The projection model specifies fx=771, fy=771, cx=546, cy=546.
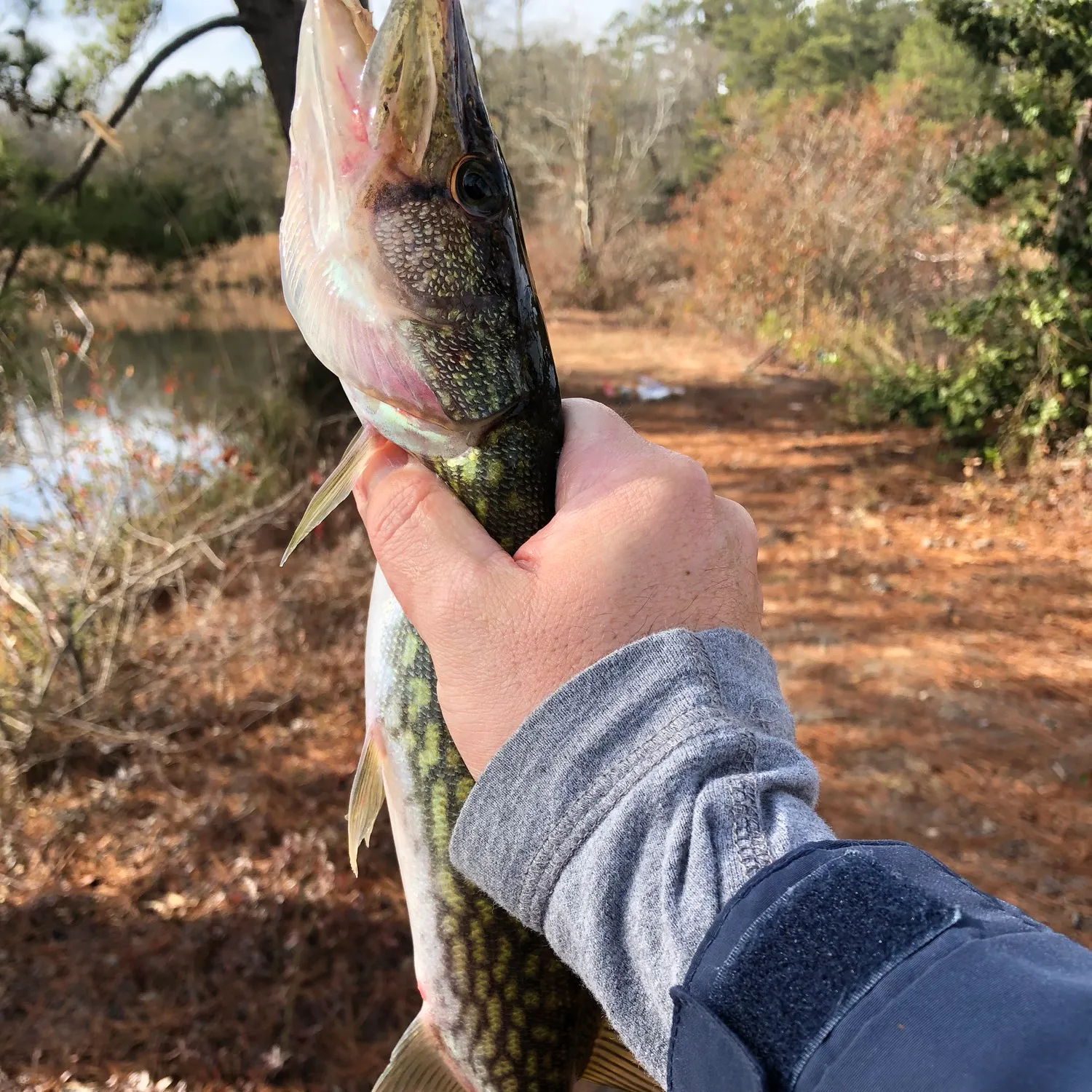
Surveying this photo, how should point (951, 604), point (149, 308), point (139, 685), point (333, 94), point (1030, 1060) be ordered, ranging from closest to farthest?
point (1030, 1060) < point (333, 94) < point (139, 685) < point (951, 604) < point (149, 308)

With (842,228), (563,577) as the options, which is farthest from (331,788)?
(842,228)

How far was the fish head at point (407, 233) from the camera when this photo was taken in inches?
49.0

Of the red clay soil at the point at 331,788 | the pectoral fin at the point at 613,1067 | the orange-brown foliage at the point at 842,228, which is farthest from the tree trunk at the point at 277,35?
the orange-brown foliage at the point at 842,228

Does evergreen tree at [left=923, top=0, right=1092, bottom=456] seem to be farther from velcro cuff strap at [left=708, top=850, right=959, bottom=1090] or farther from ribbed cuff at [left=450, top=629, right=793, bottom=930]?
velcro cuff strap at [left=708, top=850, right=959, bottom=1090]

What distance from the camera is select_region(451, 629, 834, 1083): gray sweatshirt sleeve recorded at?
92 centimetres

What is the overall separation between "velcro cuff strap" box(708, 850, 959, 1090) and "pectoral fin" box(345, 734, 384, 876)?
A: 92cm

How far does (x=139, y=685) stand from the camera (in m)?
4.68

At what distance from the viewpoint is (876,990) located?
0.75 metres

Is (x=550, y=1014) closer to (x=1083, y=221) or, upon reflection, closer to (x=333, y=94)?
(x=333, y=94)

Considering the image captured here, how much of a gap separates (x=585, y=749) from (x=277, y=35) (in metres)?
4.25

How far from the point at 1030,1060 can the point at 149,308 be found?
10691mm

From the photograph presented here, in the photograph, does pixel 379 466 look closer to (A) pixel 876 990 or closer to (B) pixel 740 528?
(B) pixel 740 528

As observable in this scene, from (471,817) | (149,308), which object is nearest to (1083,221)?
(471,817)

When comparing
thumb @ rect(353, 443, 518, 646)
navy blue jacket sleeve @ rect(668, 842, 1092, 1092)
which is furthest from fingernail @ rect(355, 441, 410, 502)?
navy blue jacket sleeve @ rect(668, 842, 1092, 1092)
